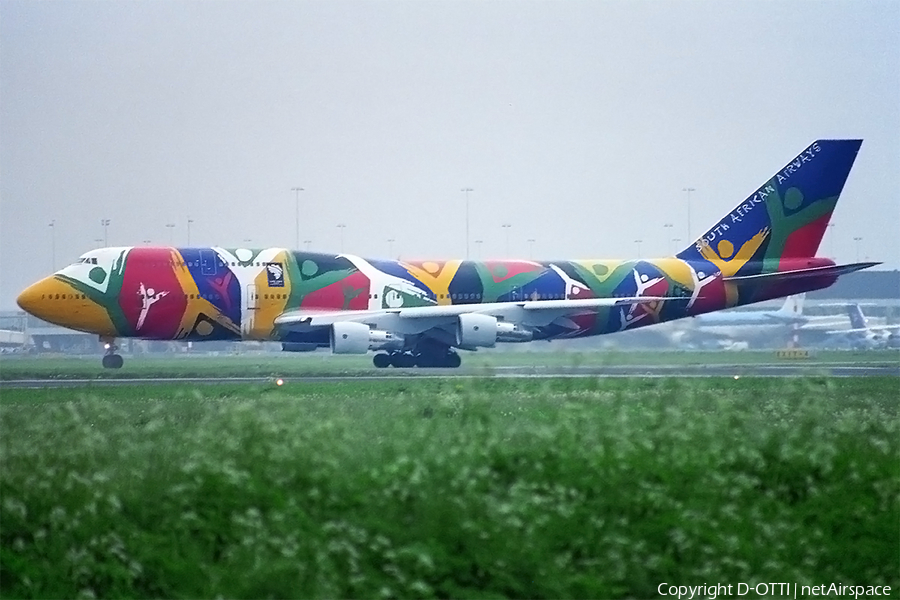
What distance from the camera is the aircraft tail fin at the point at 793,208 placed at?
3469 cm

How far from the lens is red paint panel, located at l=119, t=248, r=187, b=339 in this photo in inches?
1172

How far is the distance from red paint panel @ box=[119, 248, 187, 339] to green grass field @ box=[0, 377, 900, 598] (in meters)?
17.8

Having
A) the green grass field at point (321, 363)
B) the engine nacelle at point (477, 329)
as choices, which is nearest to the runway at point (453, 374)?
the green grass field at point (321, 363)

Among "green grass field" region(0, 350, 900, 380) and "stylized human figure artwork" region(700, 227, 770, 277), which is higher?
"stylized human figure artwork" region(700, 227, 770, 277)

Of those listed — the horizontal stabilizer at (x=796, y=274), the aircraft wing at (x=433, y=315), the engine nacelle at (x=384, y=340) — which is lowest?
the engine nacelle at (x=384, y=340)

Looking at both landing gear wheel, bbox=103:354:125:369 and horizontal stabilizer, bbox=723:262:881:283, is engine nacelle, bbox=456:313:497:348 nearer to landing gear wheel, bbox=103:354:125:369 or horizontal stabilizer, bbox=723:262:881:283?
horizontal stabilizer, bbox=723:262:881:283

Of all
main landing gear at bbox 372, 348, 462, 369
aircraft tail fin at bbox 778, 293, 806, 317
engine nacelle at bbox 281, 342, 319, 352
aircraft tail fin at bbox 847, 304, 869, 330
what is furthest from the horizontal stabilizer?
aircraft tail fin at bbox 847, 304, 869, 330

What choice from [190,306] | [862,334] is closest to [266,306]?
[190,306]

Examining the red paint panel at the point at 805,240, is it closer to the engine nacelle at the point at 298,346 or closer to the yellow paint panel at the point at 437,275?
the yellow paint panel at the point at 437,275

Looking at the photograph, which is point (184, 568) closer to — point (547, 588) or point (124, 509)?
point (124, 509)

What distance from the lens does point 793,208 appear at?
34.8 metres

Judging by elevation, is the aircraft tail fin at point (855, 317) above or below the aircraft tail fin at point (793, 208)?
below

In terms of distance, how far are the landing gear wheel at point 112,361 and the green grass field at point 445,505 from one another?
19.7 metres

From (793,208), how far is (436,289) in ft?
37.1
